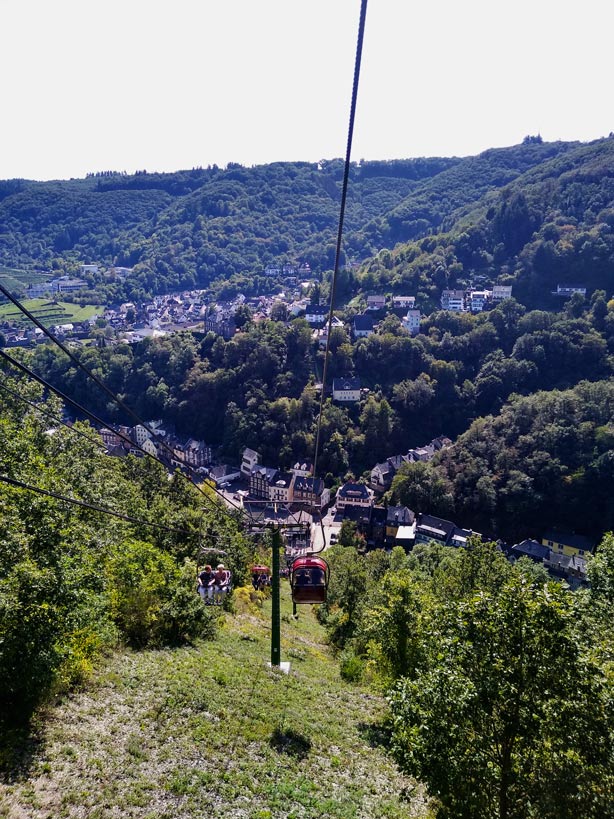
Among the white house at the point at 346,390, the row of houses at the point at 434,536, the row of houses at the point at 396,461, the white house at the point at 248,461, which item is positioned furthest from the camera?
the white house at the point at 346,390

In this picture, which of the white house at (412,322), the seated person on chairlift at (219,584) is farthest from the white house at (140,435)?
the seated person on chairlift at (219,584)

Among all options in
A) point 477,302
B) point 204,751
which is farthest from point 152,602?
point 477,302

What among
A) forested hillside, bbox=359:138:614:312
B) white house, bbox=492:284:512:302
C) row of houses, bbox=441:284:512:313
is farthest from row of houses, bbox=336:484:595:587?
white house, bbox=492:284:512:302

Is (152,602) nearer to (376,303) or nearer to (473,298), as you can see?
(376,303)

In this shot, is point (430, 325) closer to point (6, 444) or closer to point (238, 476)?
point (238, 476)

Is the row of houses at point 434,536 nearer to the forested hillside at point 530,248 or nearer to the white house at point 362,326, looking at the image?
the white house at point 362,326
